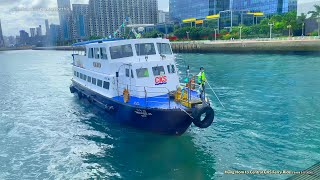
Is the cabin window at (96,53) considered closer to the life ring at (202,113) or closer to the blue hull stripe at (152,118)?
the blue hull stripe at (152,118)

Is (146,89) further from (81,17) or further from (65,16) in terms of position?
(65,16)

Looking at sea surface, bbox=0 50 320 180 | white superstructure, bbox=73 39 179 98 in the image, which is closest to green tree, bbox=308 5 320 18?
sea surface, bbox=0 50 320 180

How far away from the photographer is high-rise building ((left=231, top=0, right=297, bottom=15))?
107m

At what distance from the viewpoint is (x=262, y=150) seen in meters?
13.4

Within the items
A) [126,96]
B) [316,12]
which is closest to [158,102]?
[126,96]

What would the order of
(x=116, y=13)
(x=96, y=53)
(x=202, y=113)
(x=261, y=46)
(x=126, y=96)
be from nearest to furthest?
(x=202, y=113) → (x=126, y=96) → (x=96, y=53) → (x=261, y=46) → (x=116, y=13)

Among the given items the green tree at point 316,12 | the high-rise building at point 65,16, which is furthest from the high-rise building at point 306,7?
the high-rise building at point 65,16

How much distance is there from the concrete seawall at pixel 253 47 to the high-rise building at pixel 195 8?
5207 centimetres

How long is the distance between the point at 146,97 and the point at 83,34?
14965 centimetres

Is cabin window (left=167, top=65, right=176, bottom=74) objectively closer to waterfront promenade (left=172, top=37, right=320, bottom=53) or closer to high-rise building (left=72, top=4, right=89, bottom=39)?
waterfront promenade (left=172, top=37, right=320, bottom=53)

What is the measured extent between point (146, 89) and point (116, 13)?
11129cm

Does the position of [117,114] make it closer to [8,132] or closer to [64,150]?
[64,150]

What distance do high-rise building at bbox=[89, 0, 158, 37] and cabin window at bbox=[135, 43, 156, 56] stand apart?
9629cm

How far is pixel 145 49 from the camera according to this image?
58.1 ft
